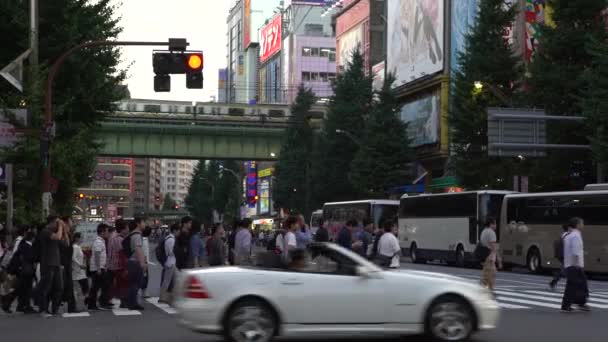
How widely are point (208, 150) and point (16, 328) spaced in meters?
56.7

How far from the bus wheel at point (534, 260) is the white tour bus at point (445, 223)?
2067 mm

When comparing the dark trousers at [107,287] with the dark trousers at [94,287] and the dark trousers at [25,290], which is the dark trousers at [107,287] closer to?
the dark trousers at [94,287]

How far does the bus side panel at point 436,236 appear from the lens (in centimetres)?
4166

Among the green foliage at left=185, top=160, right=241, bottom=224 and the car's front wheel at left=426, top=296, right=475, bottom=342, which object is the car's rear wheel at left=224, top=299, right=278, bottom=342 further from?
the green foliage at left=185, top=160, right=241, bottom=224

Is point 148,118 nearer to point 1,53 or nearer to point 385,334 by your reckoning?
point 1,53

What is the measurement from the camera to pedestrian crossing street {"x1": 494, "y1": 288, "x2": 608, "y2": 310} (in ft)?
61.7

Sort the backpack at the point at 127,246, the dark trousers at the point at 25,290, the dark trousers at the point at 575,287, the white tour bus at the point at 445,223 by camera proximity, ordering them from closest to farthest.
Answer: the dark trousers at the point at 575,287 < the backpack at the point at 127,246 < the dark trousers at the point at 25,290 < the white tour bus at the point at 445,223

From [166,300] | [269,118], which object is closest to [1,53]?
[166,300]

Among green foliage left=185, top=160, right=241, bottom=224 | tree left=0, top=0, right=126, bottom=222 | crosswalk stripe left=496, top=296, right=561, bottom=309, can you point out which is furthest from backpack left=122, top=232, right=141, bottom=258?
green foliage left=185, top=160, right=241, bottom=224

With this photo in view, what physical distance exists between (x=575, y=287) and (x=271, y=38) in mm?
145351

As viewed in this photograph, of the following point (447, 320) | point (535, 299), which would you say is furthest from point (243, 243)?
point (447, 320)

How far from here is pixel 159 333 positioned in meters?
13.7

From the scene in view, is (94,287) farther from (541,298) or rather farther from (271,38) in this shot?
(271,38)

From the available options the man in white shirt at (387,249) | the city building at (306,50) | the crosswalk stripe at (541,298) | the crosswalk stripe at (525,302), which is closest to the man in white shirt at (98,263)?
the man in white shirt at (387,249)
